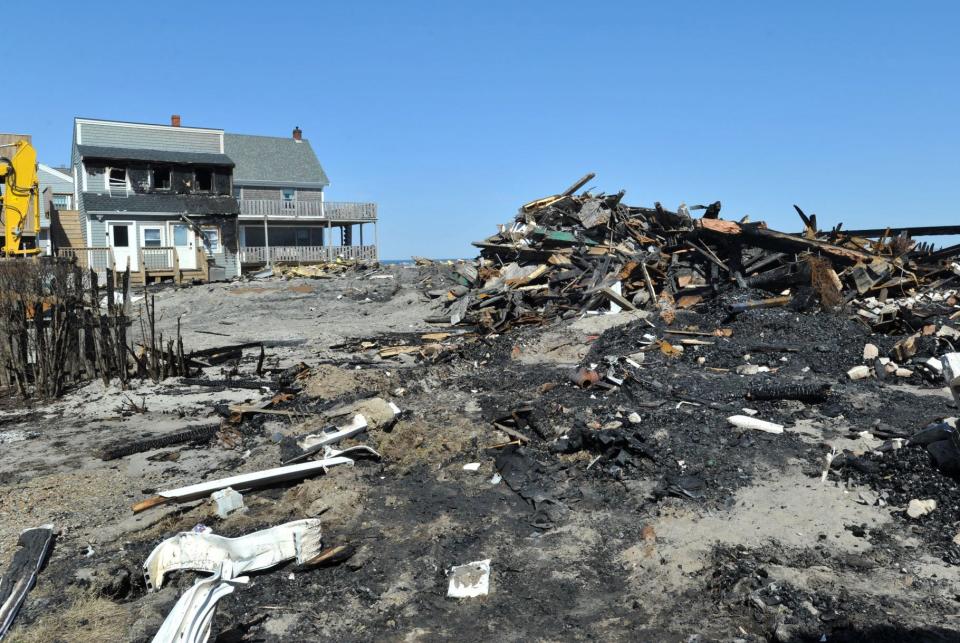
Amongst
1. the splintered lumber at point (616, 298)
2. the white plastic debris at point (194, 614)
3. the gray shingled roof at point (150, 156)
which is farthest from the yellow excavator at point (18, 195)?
the white plastic debris at point (194, 614)

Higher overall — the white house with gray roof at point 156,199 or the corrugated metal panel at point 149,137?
the corrugated metal panel at point 149,137

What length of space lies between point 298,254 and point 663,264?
2261 centimetres

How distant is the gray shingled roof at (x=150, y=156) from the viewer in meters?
30.3

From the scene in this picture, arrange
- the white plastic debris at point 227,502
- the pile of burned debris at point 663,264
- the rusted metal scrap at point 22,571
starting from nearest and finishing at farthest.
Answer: the rusted metal scrap at point 22,571, the white plastic debris at point 227,502, the pile of burned debris at point 663,264

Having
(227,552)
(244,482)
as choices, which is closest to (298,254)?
(244,482)

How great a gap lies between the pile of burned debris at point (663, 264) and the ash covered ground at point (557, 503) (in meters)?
2.34

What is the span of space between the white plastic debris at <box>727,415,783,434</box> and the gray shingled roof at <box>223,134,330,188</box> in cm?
3288

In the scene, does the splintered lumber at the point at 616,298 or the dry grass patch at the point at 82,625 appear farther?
the splintered lumber at the point at 616,298

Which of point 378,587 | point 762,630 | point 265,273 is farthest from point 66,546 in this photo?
point 265,273

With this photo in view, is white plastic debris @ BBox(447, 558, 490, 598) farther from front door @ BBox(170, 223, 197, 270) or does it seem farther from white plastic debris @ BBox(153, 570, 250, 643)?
front door @ BBox(170, 223, 197, 270)

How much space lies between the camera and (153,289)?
2559 cm

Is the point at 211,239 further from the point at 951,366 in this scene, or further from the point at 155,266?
the point at 951,366

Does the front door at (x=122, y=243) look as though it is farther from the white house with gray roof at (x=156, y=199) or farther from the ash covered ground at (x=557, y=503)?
the ash covered ground at (x=557, y=503)

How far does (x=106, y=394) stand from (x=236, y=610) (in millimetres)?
6998
